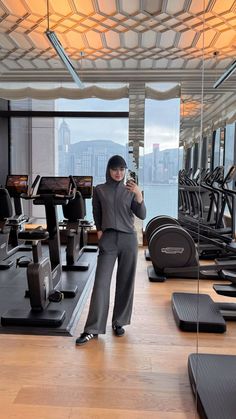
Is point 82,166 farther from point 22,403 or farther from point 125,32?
point 22,403

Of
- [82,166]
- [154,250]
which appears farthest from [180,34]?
[154,250]

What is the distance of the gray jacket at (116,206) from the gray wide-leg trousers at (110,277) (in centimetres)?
8

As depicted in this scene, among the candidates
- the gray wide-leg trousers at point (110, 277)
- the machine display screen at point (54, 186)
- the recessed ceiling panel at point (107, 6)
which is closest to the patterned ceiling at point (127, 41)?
the recessed ceiling panel at point (107, 6)

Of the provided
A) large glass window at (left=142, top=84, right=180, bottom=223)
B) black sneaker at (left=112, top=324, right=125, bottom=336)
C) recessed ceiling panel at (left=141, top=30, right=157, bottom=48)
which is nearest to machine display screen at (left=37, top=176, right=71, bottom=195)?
large glass window at (left=142, top=84, right=180, bottom=223)

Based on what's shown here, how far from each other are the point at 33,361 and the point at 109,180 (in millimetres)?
1632

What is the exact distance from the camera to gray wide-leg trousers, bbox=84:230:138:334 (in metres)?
3.14

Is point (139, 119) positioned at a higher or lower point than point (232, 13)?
lower

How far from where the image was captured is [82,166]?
7.18m

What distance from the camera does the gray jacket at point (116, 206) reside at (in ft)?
10.4

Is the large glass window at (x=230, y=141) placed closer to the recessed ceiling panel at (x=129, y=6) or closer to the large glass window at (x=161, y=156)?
the large glass window at (x=161, y=156)

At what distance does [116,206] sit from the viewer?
3.19 metres

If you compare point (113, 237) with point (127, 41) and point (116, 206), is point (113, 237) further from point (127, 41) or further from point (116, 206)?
point (127, 41)

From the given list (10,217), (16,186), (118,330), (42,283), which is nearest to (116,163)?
(42,283)

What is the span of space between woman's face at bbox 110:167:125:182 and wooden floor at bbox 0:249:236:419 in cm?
146
